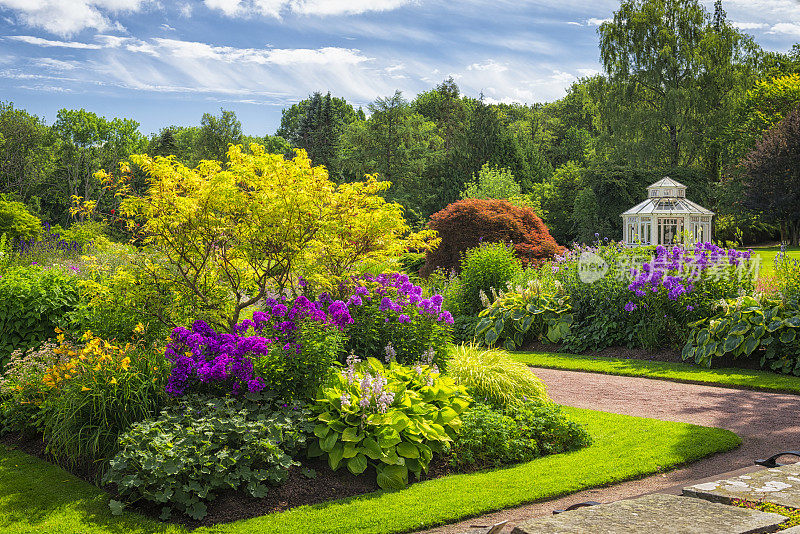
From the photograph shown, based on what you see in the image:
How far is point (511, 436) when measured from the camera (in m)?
5.57

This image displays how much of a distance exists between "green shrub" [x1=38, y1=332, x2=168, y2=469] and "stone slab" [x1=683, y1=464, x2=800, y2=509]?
377 cm

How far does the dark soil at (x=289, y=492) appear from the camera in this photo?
4312 mm

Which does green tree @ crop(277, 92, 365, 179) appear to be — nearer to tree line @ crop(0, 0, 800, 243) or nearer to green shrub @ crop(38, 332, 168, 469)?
tree line @ crop(0, 0, 800, 243)

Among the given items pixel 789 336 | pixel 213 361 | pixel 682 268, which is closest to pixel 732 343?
pixel 789 336

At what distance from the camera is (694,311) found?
32.7ft

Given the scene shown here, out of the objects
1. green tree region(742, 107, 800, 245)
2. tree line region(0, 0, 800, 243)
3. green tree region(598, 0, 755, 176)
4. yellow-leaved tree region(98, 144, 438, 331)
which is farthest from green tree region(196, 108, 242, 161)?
yellow-leaved tree region(98, 144, 438, 331)

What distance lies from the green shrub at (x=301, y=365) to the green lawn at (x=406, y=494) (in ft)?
3.56

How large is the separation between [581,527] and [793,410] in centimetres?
513

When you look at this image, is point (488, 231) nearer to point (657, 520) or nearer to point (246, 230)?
point (246, 230)

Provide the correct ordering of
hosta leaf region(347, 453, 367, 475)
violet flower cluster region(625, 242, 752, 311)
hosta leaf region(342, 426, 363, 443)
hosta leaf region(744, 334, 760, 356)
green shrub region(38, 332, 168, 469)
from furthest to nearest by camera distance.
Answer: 1. violet flower cluster region(625, 242, 752, 311)
2. hosta leaf region(744, 334, 760, 356)
3. green shrub region(38, 332, 168, 469)
4. hosta leaf region(342, 426, 363, 443)
5. hosta leaf region(347, 453, 367, 475)

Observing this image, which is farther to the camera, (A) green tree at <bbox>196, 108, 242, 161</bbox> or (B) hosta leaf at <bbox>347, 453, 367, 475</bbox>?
(A) green tree at <bbox>196, 108, 242, 161</bbox>

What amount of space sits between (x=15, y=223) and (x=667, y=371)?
2203 centimetres

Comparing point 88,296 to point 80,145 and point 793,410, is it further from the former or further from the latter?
point 80,145

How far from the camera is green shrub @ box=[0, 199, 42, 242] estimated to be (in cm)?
2293
